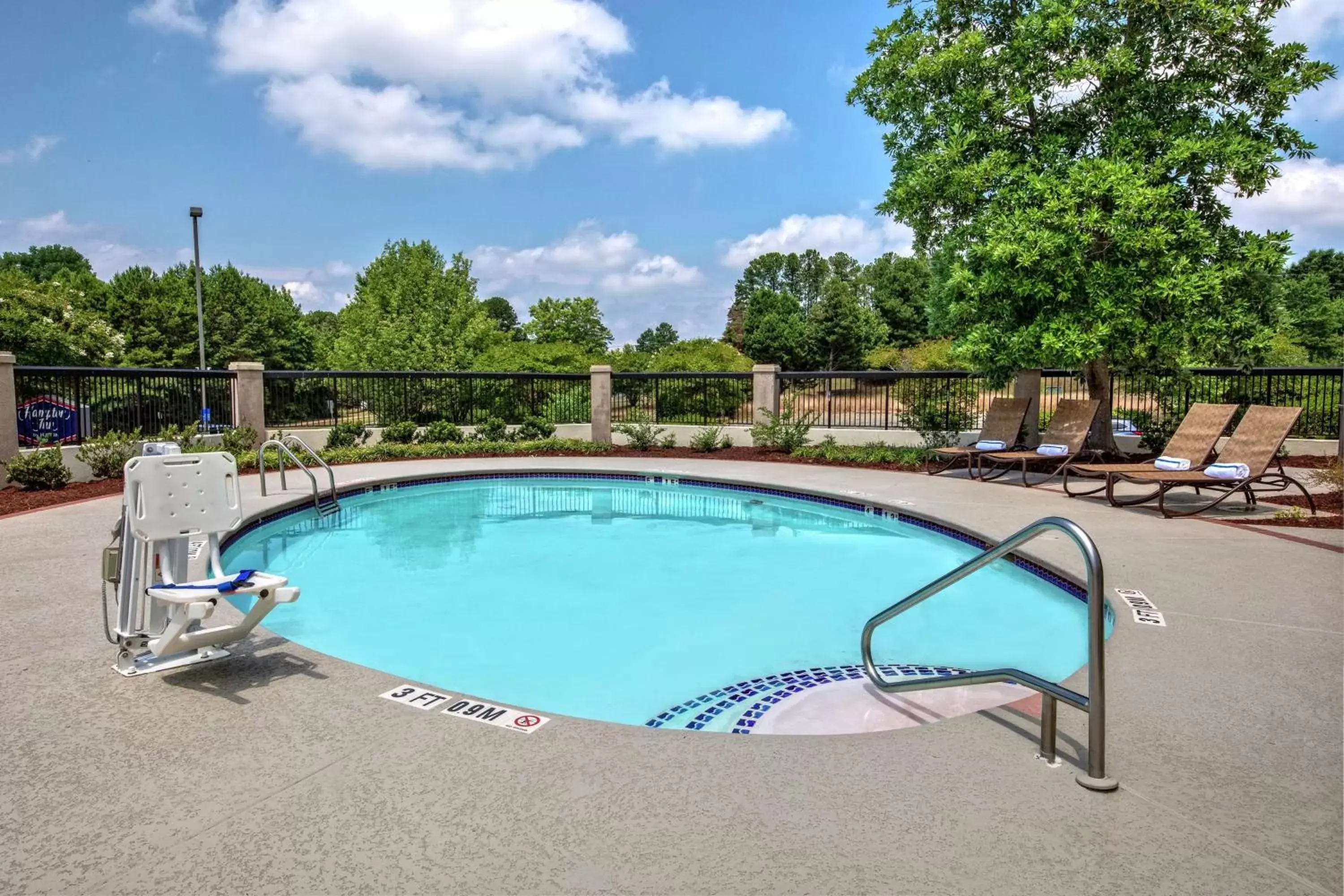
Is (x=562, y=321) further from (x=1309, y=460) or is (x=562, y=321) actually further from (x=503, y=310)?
(x=503, y=310)

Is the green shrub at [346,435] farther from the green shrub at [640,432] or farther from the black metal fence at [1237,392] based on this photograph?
the black metal fence at [1237,392]

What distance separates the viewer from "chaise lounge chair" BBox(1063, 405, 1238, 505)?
8.47 metres

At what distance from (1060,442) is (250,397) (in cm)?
1351

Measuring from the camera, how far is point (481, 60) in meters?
12.4

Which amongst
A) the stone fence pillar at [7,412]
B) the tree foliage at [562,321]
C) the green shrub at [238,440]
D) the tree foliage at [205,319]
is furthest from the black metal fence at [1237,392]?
the tree foliage at [562,321]

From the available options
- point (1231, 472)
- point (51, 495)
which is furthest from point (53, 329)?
point (1231, 472)

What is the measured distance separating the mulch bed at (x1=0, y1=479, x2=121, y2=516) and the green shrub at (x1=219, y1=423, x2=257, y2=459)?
1.89 m

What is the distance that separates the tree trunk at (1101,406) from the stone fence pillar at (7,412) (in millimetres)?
14905

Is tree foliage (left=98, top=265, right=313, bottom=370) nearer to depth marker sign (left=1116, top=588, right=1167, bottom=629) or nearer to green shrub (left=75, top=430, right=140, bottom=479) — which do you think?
green shrub (left=75, top=430, right=140, bottom=479)

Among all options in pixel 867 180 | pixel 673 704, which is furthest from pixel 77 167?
pixel 673 704

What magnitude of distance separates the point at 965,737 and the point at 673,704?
2.01 metres

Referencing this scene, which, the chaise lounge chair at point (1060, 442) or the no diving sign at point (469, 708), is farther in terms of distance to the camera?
the chaise lounge chair at point (1060, 442)

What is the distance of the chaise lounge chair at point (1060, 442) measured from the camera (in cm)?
1041

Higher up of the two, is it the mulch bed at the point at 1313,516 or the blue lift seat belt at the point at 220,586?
the blue lift seat belt at the point at 220,586
